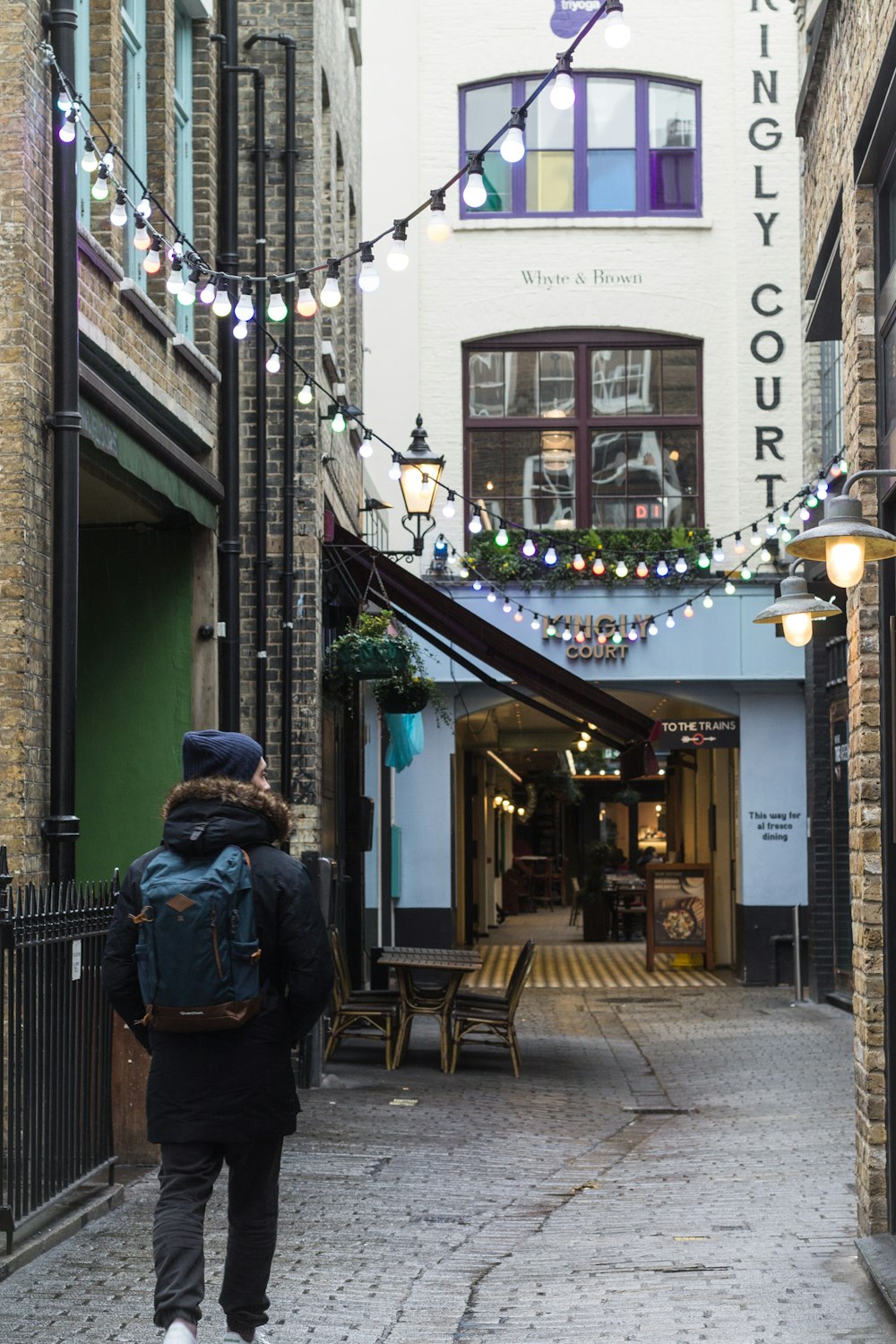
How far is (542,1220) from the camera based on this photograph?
27.5 ft

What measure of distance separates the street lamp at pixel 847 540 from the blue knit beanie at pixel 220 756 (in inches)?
83.1

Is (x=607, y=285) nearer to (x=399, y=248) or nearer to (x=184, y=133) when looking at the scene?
(x=184, y=133)

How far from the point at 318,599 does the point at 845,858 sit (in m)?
7.35

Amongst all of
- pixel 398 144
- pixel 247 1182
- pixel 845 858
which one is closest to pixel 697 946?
pixel 845 858

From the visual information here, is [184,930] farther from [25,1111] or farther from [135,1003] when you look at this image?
[25,1111]

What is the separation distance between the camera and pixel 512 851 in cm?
5081

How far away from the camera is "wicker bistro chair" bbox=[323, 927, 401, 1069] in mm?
13773

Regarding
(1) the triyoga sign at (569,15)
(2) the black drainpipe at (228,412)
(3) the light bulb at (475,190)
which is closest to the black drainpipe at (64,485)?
(3) the light bulb at (475,190)

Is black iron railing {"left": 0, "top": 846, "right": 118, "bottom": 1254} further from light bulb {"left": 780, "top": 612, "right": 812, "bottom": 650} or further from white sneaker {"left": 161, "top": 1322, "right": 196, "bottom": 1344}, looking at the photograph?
light bulb {"left": 780, "top": 612, "right": 812, "bottom": 650}

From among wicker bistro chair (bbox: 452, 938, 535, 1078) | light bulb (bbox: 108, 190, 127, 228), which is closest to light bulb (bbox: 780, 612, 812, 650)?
light bulb (bbox: 108, 190, 127, 228)

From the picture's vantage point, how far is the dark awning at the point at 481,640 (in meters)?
14.5

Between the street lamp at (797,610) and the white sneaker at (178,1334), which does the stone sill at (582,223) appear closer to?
the street lamp at (797,610)

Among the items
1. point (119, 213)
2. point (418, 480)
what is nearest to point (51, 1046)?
point (119, 213)

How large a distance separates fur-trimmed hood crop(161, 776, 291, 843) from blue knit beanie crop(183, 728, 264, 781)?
0.03m
